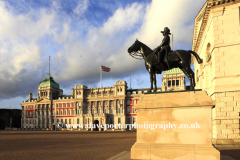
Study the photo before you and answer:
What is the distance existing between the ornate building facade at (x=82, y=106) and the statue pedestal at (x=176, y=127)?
64604 mm

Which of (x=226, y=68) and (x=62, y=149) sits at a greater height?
(x=226, y=68)

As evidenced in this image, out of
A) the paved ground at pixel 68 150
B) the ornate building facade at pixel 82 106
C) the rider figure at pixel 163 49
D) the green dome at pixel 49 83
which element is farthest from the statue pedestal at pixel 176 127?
the green dome at pixel 49 83

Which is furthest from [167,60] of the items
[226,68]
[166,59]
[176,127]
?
[226,68]

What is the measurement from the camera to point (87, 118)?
254 ft

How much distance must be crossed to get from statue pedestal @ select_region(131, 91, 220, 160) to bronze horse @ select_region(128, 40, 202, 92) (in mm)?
1022

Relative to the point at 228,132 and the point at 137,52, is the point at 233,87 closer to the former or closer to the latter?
the point at 228,132

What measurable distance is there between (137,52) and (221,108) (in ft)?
34.8

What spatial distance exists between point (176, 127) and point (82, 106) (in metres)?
77.4

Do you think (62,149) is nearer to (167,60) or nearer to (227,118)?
(167,60)

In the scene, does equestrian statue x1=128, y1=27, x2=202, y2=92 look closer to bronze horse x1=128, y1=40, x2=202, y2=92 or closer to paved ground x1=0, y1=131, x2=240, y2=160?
bronze horse x1=128, y1=40, x2=202, y2=92

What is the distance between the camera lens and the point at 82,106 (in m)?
82.5

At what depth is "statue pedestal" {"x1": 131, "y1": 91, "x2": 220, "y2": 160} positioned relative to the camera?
779cm

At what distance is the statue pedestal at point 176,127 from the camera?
307 inches

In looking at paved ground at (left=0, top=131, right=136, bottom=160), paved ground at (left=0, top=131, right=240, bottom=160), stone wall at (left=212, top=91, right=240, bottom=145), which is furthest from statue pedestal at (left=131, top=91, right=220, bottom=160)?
stone wall at (left=212, top=91, right=240, bottom=145)
